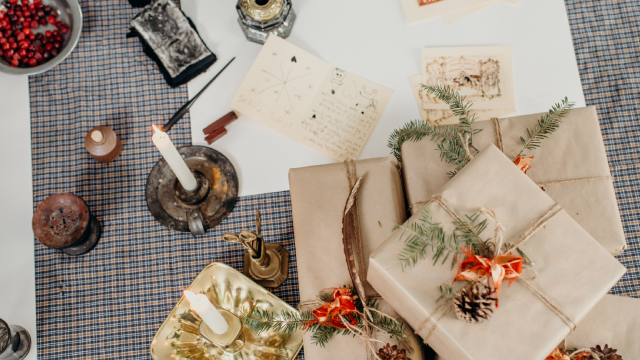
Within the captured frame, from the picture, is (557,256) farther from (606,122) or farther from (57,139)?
(57,139)

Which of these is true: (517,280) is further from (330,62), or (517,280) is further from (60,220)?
(60,220)

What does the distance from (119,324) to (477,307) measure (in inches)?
30.0

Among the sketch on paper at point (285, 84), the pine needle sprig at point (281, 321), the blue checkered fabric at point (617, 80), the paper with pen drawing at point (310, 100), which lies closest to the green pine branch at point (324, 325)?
the pine needle sprig at point (281, 321)

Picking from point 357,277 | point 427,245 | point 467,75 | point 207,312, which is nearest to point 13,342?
point 207,312

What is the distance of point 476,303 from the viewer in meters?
0.45

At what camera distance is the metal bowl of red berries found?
0.87 meters

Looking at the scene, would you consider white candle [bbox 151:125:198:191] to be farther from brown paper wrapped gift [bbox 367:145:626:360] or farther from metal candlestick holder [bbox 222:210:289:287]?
brown paper wrapped gift [bbox 367:145:626:360]

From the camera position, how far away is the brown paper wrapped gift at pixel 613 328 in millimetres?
605

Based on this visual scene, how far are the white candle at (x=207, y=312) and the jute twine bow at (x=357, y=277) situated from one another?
0.14 m

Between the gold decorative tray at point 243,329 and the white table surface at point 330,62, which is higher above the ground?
the white table surface at point 330,62

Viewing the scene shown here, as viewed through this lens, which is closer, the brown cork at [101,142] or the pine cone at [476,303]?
the pine cone at [476,303]

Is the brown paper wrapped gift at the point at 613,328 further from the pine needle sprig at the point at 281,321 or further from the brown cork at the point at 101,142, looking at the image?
the brown cork at the point at 101,142

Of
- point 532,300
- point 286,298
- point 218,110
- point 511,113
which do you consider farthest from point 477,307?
point 218,110

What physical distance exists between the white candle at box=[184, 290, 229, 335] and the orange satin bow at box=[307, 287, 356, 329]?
0.16 meters
